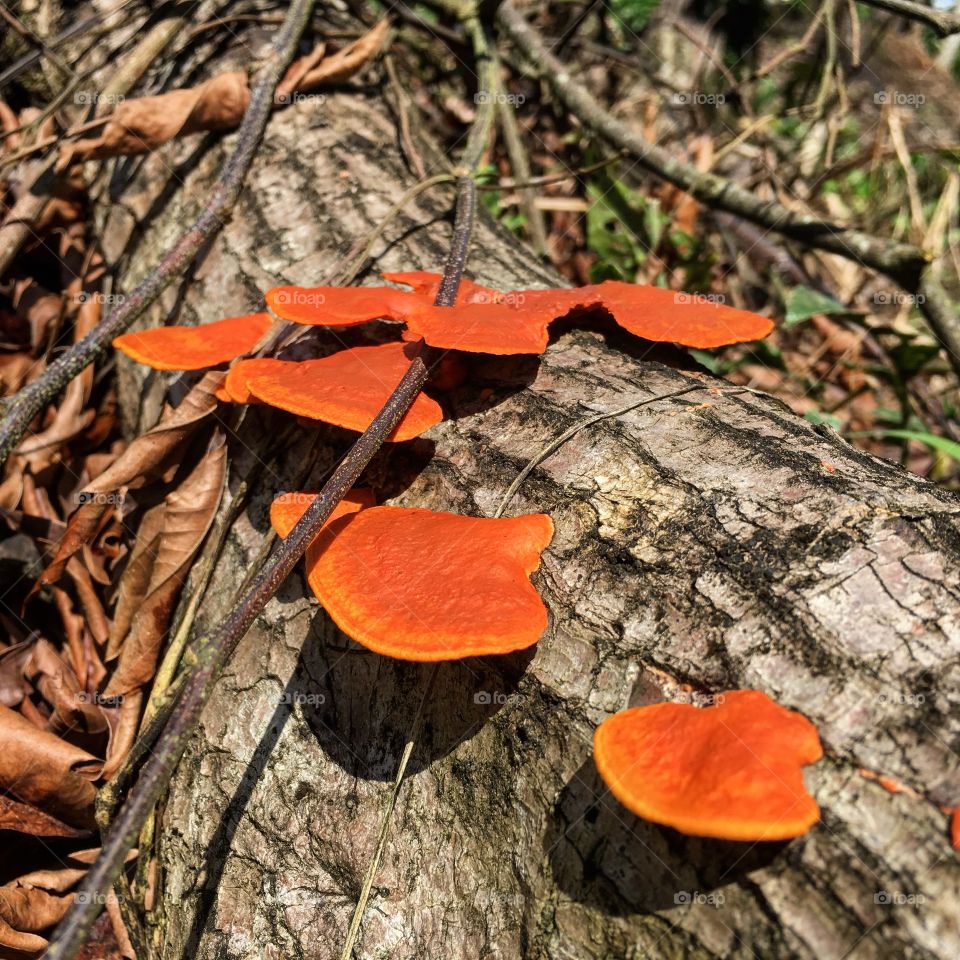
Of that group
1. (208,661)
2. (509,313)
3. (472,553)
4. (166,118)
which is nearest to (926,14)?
(509,313)

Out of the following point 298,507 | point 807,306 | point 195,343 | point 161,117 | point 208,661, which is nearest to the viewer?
point 208,661

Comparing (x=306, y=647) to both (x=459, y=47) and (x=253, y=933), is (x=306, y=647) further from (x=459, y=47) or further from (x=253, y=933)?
(x=459, y=47)

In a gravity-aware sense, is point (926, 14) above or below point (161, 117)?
below

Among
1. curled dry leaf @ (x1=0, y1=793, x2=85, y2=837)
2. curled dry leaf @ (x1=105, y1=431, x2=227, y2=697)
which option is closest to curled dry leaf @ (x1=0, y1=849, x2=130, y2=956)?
curled dry leaf @ (x1=0, y1=793, x2=85, y2=837)

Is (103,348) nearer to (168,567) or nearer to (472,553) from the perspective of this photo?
(168,567)

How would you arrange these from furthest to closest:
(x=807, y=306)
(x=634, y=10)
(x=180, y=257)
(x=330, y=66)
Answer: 1. (x=634, y=10)
2. (x=807, y=306)
3. (x=330, y=66)
4. (x=180, y=257)

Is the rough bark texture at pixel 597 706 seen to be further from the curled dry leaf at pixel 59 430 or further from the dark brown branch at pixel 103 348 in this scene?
the curled dry leaf at pixel 59 430

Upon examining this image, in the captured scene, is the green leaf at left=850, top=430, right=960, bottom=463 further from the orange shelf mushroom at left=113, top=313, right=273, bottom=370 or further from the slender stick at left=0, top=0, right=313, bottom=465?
the slender stick at left=0, top=0, right=313, bottom=465
